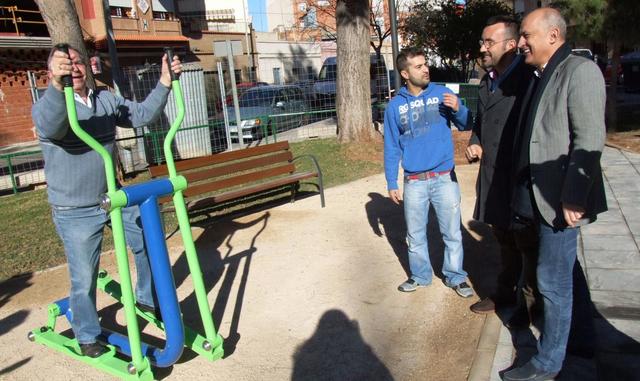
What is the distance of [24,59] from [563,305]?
24.8m

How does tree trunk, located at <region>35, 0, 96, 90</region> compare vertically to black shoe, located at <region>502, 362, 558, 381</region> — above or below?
above

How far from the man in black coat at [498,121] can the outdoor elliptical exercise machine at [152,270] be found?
1.81 m

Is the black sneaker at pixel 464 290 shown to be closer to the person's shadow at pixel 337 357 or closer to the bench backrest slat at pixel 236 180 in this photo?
the person's shadow at pixel 337 357

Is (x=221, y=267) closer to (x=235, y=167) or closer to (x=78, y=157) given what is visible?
(x=235, y=167)

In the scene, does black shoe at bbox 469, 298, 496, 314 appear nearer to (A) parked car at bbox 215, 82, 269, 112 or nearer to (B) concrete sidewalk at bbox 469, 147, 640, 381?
(B) concrete sidewalk at bbox 469, 147, 640, 381

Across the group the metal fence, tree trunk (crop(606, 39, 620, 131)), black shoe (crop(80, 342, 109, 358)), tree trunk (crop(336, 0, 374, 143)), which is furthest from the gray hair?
tree trunk (crop(606, 39, 620, 131))

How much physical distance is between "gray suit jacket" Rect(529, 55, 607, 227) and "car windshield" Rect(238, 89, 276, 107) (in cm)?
1145

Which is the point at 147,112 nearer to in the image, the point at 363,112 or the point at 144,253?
the point at 144,253

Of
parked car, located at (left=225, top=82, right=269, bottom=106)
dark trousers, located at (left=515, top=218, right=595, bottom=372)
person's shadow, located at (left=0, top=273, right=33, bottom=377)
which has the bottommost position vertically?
person's shadow, located at (left=0, top=273, right=33, bottom=377)

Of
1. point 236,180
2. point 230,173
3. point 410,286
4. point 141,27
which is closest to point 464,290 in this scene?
point 410,286

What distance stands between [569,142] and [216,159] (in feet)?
14.7

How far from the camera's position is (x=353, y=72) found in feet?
35.5

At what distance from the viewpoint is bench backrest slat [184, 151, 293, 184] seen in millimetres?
6134

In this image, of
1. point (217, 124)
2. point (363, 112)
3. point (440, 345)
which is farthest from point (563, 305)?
point (217, 124)
